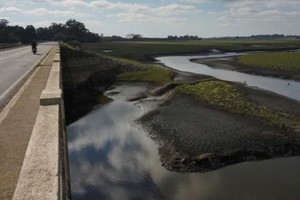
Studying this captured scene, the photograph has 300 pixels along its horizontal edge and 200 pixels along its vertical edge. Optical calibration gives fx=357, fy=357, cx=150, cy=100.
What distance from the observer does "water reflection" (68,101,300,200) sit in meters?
18.1

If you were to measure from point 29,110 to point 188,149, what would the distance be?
11.2 metres

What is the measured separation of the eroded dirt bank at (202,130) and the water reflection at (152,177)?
857 millimetres

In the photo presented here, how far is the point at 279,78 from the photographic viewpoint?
2333 inches

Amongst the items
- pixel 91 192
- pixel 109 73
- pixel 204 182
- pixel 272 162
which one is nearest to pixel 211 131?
pixel 272 162

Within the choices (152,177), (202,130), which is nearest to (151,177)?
(152,177)

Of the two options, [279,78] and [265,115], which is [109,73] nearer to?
[279,78]

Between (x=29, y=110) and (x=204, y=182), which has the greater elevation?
(x=29, y=110)

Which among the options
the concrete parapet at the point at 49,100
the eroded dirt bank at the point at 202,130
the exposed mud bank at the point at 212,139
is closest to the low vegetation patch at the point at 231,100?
the eroded dirt bank at the point at 202,130

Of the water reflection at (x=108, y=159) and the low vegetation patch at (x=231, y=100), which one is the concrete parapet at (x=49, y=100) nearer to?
the water reflection at (x=108, y=159)

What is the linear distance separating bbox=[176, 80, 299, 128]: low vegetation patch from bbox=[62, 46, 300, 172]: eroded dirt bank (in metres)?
0.94

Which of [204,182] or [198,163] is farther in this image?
[198,163]

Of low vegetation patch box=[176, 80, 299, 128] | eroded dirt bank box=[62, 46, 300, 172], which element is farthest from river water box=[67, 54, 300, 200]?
low vegetation patch box=[176, 80, 299, 128]

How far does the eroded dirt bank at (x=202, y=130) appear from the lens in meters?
22.3

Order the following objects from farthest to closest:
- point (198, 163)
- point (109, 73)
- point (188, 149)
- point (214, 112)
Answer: point (109, 73) < point (214, 112) < point (188, 149) < point (198, 163)
